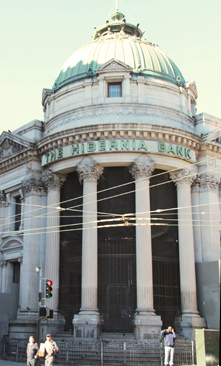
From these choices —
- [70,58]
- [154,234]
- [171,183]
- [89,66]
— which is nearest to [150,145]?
[171,183]

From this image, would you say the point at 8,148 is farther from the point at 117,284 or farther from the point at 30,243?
the point at 117,284

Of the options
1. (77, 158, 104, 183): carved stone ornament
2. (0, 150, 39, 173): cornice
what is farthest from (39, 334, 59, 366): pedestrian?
(0, 150, 39, 173): cornice

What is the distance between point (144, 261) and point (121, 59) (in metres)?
16.8

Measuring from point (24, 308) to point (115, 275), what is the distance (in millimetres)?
7602

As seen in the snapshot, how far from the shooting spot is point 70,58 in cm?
4256

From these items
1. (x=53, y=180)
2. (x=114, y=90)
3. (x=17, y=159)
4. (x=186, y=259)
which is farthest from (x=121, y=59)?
(x=186, y=259)

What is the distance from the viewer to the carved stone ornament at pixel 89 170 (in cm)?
3438

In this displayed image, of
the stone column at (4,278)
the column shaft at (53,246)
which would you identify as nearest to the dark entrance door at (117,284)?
the column shaft at (53,246)

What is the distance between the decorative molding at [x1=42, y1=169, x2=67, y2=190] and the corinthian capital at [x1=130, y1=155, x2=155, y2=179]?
239 inches

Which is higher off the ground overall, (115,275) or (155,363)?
(115,275)

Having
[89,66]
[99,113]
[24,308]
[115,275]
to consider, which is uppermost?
[89,66]

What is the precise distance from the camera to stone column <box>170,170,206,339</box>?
3275cm

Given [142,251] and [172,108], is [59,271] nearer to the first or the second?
[142,251]

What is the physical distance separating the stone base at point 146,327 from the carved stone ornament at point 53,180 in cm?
1171
